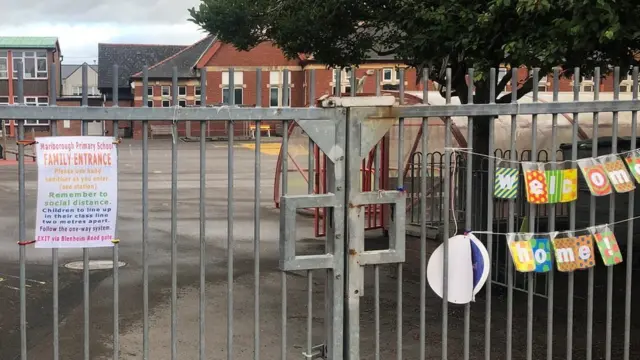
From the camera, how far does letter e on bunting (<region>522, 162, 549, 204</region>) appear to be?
13.8 feet

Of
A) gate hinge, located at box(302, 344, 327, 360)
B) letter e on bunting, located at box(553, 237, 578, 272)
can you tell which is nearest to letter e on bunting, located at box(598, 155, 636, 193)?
letter e on bunting, located at box(553, 237, 578, 272)

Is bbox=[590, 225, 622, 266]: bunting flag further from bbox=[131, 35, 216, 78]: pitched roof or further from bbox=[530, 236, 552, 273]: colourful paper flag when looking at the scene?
bbox=[131, 35, 216, 78]: pitched roof

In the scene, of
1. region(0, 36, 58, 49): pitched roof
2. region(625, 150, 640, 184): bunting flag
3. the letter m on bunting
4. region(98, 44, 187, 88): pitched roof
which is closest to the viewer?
the letter m on bunting

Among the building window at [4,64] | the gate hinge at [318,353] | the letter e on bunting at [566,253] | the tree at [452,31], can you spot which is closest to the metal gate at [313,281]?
the gate hinge at [318,353]

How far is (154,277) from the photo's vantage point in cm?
951

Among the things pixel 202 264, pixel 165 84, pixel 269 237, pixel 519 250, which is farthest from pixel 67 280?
pixel 165 84

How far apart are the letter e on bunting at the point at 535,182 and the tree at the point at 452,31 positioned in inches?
82.2

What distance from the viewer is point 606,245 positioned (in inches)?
176

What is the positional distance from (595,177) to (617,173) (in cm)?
18

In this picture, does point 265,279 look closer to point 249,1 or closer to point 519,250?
point 249,1

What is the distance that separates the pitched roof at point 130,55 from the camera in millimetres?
66562

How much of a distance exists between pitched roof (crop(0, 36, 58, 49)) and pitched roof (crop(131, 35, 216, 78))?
1195cm

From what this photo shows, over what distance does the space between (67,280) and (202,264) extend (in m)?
6.20

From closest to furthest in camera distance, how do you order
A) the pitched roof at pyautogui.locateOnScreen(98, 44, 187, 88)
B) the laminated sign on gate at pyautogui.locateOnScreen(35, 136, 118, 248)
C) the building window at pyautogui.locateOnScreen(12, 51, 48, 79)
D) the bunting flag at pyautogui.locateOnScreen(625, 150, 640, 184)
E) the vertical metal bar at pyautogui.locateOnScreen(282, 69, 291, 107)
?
1. the laminated sign on gate at pyautogui.locateOnScreen(35, 136, 118, 248)
2. the vertical metal bar at pyautogui.locateOnScreen(282, 69, 291, 107)
3. the bunting flag at pyautogui.locateOnScreen(625, 150, 640, 184)
4. the building window at pyautogui.locateOnScreen(12, 51, 48, 79)
5. the pitched roof at pyautogui.locateOnScreen(98, 44, 187, 88)
